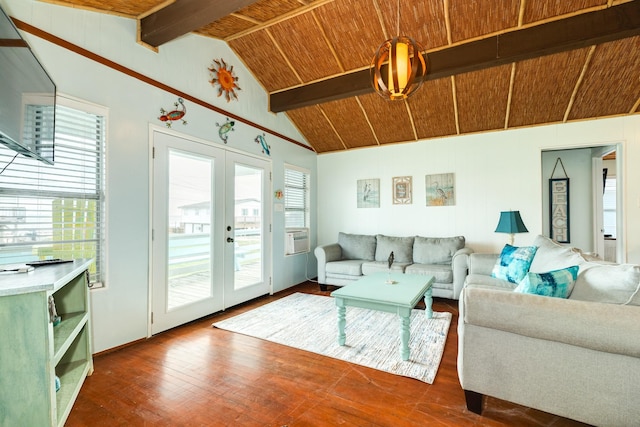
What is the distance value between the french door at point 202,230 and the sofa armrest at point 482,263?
276cm

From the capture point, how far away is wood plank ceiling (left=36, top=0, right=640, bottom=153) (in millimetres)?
2654

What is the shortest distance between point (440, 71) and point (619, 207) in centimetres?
306

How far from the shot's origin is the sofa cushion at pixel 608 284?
1.46 meters

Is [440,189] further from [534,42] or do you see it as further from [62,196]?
[62,196]

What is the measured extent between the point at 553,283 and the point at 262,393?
1.91 meters

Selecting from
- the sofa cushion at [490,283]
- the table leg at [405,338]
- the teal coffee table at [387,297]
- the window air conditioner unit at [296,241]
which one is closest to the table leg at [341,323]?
the teal coffee table at [387,297]

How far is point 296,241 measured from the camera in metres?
4.92

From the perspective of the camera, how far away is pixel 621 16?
256cm

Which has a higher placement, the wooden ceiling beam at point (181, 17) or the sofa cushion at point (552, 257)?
the wooden ceiling beam at point (181, 17)

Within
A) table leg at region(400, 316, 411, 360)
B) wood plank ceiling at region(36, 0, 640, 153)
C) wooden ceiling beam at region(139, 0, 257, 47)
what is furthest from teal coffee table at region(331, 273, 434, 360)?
wooden ceiling beam at region(139, 0, 257, 47)

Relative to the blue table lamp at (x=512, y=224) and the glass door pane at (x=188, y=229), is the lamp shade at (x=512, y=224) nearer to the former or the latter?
the blue table lamp at (x=512, y=224)

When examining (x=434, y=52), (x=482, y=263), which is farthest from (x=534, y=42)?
(x=482, y=263)

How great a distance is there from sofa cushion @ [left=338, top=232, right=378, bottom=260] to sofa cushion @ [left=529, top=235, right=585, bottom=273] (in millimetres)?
2291

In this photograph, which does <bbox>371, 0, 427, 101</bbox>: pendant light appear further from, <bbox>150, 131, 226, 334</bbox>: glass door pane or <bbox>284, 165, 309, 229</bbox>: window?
<bbox>284, 165, 309, 229</bbox>: window
